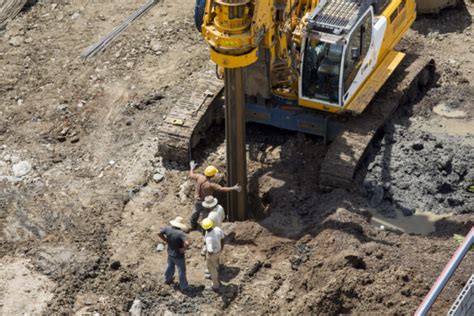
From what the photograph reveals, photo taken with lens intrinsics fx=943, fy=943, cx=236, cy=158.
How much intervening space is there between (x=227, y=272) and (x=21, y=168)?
5.16 m

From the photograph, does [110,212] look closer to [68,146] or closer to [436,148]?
[68,146]

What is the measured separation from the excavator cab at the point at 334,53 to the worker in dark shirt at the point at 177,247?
420 cm

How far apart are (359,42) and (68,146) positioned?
6.03 metres

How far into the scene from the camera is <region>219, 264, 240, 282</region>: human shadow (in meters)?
14.9

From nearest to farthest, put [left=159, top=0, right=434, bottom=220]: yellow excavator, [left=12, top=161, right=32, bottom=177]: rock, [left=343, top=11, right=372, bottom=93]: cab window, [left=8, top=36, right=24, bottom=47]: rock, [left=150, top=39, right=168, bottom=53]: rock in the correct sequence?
[left=159, top=0, right=434, bottom=220]: yellow excavator, [left=343, top=11, right=372, bottom=93]: cab window, [left=12, top=161, right=32, bottom=177]: rock, [left=150, top=39, right=168, bottom=53]: rock, [left=8, top=36, right=24, bottom=47]: rock

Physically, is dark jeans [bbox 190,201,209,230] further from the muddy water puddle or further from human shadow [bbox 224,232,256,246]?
the muddy water puddle

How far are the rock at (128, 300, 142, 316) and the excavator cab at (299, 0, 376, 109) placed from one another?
523cm

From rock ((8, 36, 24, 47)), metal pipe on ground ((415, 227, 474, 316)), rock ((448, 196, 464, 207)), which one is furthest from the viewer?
rock ((8, 36, 24, 47))

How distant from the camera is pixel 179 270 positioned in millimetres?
14609

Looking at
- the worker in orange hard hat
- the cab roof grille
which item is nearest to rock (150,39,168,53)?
the cab roof grille

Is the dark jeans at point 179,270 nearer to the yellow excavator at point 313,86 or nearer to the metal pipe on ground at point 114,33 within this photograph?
the yellow excavator at point 313,86

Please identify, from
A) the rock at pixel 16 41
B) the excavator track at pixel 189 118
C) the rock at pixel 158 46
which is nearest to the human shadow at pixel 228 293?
the excavator track at pixel 189 118

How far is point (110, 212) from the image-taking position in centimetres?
1672

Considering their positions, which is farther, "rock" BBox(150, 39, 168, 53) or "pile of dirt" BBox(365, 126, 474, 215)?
"rock" BBox(150, 39, 168, 53)
